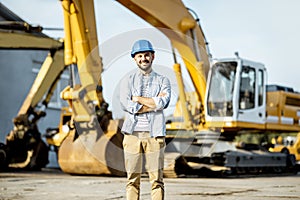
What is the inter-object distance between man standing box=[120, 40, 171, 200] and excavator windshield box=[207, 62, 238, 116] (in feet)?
27.5

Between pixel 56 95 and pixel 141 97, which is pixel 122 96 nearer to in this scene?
pixel 141 97

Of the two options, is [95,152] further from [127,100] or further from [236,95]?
[127,100]

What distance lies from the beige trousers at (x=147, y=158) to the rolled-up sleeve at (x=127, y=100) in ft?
0.61

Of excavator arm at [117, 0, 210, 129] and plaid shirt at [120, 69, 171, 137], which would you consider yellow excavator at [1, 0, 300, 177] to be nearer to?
excavator arm at [117, 0, 210, 129]

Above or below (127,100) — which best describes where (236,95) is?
above

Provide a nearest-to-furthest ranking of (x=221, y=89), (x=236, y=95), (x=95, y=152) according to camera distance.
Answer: (x=95, y=152)
(x=236, y=95)
(x=221, y=89)

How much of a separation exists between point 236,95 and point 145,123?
8.53 metres

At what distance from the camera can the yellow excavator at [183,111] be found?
1151cm

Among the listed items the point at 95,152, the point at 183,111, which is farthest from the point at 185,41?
the point at 95,152

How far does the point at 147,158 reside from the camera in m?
4.39

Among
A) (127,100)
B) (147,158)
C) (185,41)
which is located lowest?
(147,158)

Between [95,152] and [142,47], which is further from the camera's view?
[95,152]

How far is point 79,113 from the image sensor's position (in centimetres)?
1173

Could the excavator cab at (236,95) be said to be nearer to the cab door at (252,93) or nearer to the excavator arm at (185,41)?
the cab door at (252,93)
